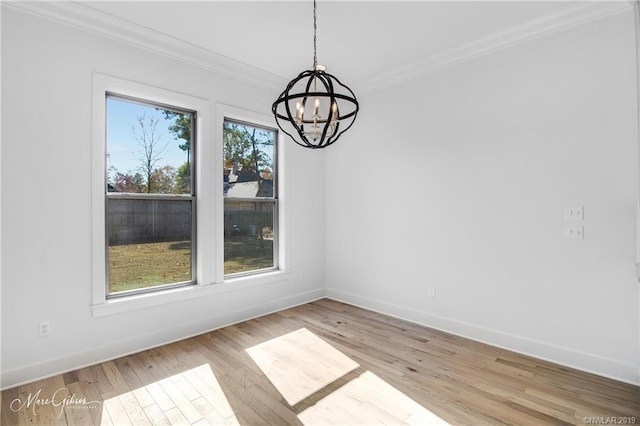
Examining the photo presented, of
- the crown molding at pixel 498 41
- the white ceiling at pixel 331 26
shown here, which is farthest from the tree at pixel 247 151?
the crown molding at pixel 498 41

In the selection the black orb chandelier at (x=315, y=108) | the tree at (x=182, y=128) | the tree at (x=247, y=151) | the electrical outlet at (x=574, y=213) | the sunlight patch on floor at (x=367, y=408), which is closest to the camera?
the black orb chandelier at (x=315, y=108)

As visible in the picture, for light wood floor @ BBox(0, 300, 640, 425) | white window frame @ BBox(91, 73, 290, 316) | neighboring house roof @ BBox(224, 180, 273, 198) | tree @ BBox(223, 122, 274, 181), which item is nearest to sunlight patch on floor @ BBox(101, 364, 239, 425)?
light wood floor @ BBox(0, 300, 640, 425)

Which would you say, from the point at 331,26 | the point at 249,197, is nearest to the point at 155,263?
the point at 249,197

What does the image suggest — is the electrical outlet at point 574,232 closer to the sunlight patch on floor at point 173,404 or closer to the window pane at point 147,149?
the sunlight patch on floor at point 173,404

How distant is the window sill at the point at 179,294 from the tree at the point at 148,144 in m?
1.03

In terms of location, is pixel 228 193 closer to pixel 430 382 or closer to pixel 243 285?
pixel 243 285

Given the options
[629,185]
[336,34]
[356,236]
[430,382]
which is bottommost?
[430,382]

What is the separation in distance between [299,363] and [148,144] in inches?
99.7

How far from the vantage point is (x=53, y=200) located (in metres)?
2.46

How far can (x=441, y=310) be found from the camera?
11.1 ft

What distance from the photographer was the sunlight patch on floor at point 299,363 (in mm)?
2318

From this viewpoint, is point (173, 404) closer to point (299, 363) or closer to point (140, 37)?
point (299, 363)

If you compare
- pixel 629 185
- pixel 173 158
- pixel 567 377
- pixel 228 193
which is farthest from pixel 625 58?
pixel 173 158

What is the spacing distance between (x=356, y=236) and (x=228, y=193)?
175cm
